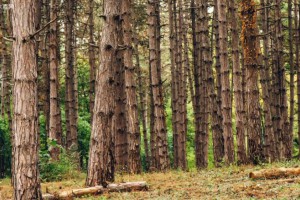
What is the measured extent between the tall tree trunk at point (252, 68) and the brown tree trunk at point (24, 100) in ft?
22.9

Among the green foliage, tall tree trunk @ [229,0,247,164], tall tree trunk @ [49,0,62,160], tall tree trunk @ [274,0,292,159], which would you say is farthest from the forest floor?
tall tree trunk @ [274,0,292,159]

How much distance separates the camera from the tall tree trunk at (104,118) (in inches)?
409

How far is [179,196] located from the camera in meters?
9.34

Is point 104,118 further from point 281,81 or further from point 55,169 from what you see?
point 281,81

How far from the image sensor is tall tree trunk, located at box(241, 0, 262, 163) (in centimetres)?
1357

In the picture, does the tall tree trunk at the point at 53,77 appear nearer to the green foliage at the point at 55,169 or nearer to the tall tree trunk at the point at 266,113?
the green foliage at the point at 55,169

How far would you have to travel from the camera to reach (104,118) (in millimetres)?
10406

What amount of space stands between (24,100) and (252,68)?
289 inches

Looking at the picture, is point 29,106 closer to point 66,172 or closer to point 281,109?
point 66,172

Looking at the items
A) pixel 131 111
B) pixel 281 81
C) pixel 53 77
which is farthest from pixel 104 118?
pixel 281 81

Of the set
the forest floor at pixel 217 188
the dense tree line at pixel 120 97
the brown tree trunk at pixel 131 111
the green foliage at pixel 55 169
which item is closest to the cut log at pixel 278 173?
the forest floor at pixel 217 188

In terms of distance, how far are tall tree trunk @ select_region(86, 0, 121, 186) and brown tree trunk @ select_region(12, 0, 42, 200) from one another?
228 centimetres

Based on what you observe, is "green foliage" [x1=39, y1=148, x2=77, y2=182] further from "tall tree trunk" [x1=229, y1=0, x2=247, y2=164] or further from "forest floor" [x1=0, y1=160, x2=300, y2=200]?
"tall tree trunk" [x1=229, y1=0, x2=247, y2=164]

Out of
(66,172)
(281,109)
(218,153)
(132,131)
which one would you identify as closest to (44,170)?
(66,172)
